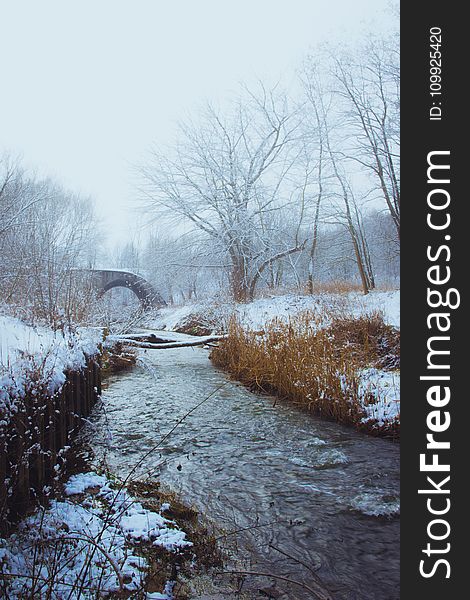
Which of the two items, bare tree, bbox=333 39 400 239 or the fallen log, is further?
bare tree, bbox=333 39 400 239

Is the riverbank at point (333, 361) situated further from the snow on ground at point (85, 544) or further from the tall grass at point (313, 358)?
the snow on ground at point (85, 544)

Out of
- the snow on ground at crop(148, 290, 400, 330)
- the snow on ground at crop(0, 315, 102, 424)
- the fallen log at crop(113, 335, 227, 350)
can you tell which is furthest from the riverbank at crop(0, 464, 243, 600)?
the fallen log at crop(113, 335, 227, 350)

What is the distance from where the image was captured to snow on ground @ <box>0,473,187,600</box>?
1.61 m

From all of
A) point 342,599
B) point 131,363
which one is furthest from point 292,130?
point 342,599

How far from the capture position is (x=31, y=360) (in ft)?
9.60

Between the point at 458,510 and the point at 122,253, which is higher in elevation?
the point at 122,253

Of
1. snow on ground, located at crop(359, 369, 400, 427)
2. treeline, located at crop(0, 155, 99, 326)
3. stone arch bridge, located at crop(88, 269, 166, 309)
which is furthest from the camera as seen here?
stone arch bridge, located at crop(88, 269, 166, 309)

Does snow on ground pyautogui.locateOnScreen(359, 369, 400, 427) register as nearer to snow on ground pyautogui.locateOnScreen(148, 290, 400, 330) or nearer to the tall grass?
the tall grass

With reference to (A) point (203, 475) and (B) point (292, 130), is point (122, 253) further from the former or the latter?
(A) point (203, 475)

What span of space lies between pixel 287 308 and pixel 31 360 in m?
7.41

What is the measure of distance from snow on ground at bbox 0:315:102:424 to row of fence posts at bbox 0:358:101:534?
104 millimetres

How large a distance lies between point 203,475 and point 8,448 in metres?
1.48

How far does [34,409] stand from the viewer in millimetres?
2570

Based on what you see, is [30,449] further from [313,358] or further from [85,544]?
[313,358]
